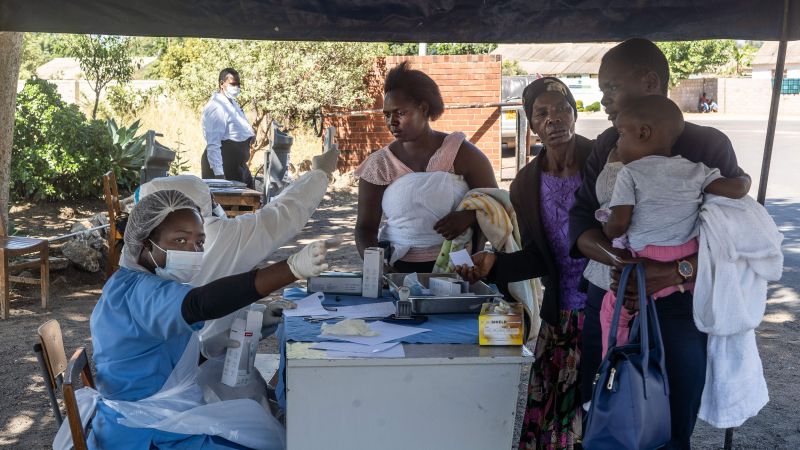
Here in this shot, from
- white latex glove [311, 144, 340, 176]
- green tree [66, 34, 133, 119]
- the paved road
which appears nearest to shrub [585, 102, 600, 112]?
the paved road

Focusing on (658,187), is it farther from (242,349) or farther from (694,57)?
(694,57)

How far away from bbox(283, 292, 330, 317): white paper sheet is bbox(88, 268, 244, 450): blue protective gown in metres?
0.34

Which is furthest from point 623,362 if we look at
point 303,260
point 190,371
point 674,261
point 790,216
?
point 790,216

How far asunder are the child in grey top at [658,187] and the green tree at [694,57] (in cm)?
4006

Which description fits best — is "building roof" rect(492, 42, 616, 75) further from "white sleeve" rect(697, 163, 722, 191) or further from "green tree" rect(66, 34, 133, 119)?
"white sleeve" rect(697, 163, 722, 191)

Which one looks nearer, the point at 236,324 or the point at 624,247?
the point at 624,247

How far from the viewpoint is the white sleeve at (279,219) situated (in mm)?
3562

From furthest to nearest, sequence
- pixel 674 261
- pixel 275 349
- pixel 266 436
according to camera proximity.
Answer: pixel 275 349
pixel 266 436
pixel 674 261

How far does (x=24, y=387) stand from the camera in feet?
17.0

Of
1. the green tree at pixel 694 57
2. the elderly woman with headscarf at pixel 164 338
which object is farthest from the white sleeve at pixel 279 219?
the green tree at pixel 694 57

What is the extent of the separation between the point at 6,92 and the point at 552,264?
19.0 feet

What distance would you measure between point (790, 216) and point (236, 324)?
32.1 ft

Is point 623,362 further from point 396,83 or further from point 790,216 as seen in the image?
point 790,216

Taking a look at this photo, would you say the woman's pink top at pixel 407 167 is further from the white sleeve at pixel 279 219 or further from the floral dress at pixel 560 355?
the floral dress at pixel 560 355
